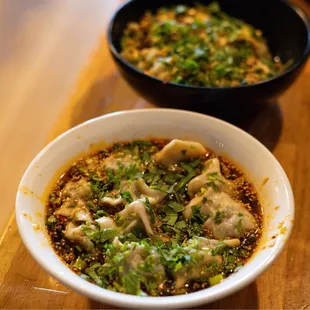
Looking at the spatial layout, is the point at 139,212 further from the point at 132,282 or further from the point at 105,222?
the point at 132,282

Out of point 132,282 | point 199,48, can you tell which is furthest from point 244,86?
point 132,282

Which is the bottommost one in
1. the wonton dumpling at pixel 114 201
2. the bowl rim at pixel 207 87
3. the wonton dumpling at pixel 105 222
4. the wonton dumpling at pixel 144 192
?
the wonton dumpling at pixel 144 192

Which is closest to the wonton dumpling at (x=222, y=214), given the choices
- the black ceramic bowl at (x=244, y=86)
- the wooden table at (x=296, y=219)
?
the wooden table at (x=296, y=219)

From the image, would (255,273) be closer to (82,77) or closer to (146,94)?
(146,94)

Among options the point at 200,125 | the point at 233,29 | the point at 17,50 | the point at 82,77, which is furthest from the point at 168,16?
the point at 17,50

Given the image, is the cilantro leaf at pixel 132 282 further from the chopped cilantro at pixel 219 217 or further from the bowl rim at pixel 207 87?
the bowl rim at pixel 207 87

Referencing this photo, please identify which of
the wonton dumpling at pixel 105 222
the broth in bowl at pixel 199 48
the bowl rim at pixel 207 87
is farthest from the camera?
the broth in bowl at pixel 199 48
